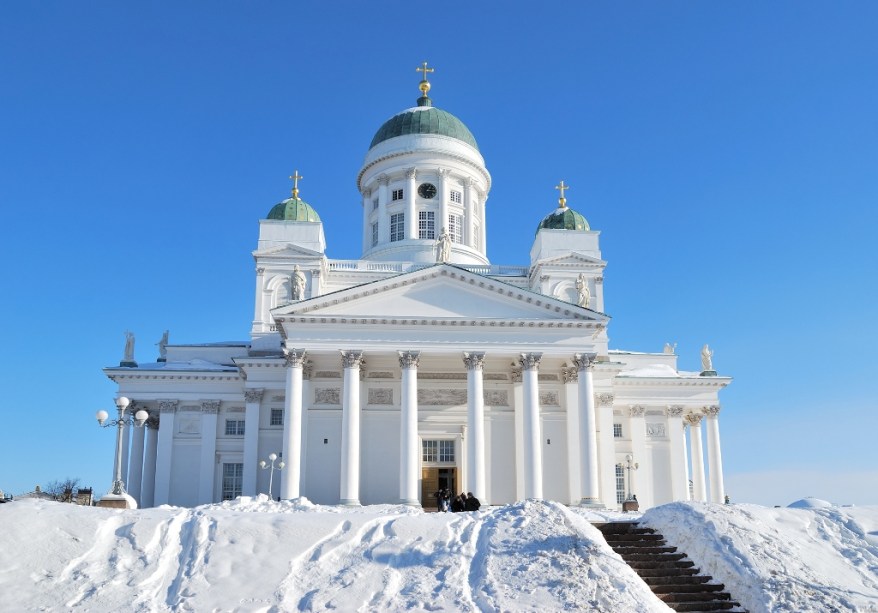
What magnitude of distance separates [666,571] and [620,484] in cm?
2681

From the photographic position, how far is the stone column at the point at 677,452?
149ft

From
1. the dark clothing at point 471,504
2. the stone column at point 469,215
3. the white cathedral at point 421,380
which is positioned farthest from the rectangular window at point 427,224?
the dark clothing at point 471,504

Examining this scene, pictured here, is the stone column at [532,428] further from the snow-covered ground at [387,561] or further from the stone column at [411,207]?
the stone column at [411,207]

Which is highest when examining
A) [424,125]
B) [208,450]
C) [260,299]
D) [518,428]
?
[424,125]

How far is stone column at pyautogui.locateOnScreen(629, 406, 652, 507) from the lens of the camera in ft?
148

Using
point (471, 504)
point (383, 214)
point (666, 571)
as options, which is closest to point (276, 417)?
point (383, 214)

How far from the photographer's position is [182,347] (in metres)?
46.8

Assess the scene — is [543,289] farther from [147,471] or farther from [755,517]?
[755,517]

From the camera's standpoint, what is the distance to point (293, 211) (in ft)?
161

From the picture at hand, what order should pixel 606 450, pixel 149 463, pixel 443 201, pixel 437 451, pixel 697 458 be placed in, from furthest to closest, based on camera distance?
pixel 443 201
pixel 697 458
pixel 149 463
pixel 606 450
pixel 437 451

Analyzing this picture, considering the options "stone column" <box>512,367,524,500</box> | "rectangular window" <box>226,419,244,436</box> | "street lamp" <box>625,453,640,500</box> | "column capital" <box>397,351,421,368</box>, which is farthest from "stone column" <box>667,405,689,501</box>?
"rectangular window" <box>226,419,244,436</box>

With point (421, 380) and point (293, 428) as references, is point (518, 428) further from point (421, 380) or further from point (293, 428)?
point (293, 428)

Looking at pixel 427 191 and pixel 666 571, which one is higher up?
pixel 427 191

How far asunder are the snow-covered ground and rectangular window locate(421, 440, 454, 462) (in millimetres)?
18386
